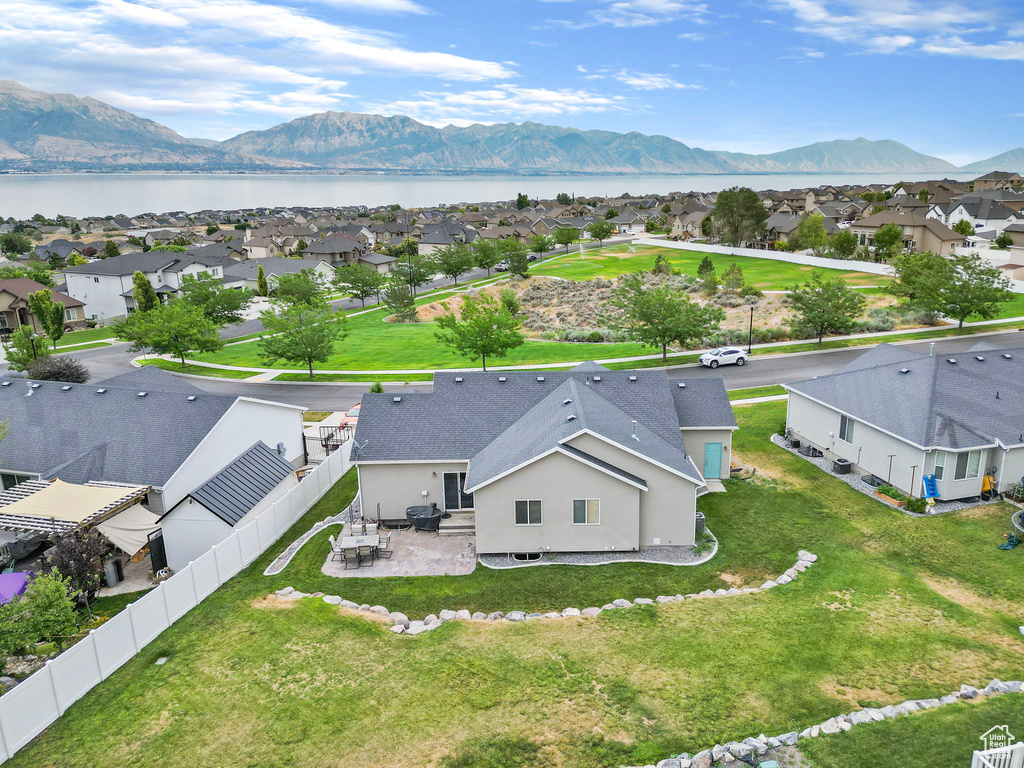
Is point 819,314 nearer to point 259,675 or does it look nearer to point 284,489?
point 284,489

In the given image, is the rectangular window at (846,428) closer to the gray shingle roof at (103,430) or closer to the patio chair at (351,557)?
Result: the patio chair at (351,557)

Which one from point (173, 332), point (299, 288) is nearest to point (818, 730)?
point (173, 332)

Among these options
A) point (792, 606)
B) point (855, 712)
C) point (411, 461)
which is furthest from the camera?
point (411, 461)

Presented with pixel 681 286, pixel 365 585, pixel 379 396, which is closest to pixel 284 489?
pixel 379 396

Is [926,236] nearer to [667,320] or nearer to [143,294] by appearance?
[667,320]

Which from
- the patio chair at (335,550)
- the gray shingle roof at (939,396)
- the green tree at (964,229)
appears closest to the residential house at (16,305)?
the patio chair at (335,550)
